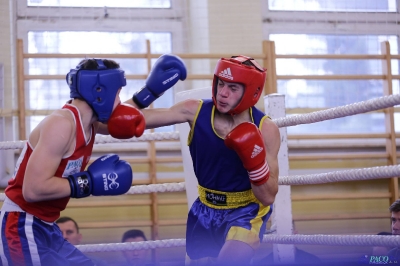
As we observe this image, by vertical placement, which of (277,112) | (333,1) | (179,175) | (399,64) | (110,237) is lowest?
(110,237)

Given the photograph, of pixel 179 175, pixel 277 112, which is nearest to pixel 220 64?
pixel 277 112

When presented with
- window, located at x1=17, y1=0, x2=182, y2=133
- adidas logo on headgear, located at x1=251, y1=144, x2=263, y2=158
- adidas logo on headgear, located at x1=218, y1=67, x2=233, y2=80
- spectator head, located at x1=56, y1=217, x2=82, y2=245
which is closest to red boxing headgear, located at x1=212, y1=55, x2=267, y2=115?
adidas logo on headgear, located at x1=218, y1=67, x2=233, y2=80

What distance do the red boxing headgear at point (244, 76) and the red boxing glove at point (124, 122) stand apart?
1.17 feet

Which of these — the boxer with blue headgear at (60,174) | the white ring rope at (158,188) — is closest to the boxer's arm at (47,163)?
the boxer with blue headgear at (60,174)

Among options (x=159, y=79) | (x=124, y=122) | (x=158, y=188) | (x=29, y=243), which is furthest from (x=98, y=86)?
(x=158, y=188)

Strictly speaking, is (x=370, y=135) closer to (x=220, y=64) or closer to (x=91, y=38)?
(x=91, y=38)

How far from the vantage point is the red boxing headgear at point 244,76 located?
2152 millimetres

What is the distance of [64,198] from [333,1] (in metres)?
3.58

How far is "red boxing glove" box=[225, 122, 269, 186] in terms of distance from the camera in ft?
6.70

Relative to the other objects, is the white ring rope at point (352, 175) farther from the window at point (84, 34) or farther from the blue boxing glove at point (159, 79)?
the window at point (84, 34)

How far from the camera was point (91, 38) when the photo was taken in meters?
4.51

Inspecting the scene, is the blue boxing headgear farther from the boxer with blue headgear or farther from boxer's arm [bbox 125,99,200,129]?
boxer's arm [bbox 125,99,200,129]

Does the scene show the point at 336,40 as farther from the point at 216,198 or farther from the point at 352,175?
the point at 216,198

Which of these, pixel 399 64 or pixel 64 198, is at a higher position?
pixel 399 64
